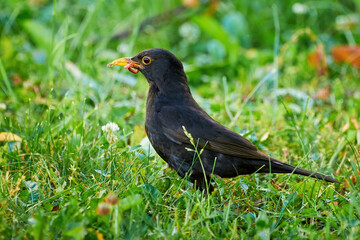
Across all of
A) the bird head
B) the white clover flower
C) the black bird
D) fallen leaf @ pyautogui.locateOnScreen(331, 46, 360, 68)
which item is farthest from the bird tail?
fallen leaf @ pyautogui.locateOnScreen(331, 46, 360, 68)

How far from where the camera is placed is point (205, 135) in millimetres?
3314

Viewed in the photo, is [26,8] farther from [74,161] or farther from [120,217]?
[120,217]

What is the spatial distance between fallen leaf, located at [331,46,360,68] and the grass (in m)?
0.08

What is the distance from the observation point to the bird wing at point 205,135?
3.28 metres

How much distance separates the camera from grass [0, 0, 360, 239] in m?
2.70

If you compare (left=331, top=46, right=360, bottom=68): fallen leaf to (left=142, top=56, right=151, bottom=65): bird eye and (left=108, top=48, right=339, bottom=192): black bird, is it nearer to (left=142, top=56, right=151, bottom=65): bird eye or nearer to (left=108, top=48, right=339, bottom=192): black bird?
(left=108, top=48, right=339, bottom=192): black bird

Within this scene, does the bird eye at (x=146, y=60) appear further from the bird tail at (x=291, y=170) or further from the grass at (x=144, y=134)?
the bird tail at (x=291, y=170)

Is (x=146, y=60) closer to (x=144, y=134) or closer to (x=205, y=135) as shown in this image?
(x=144, y=134)

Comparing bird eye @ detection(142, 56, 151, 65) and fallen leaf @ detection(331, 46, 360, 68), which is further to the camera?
fallen leaf @ detection(331, 46, 360, 68)

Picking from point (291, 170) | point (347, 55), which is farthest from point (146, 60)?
point (347, 55)

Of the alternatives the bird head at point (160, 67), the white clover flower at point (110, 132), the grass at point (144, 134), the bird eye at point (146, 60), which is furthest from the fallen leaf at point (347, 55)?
the white clover flower at point (110, 132)

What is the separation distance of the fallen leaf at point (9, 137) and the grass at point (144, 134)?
5 cm

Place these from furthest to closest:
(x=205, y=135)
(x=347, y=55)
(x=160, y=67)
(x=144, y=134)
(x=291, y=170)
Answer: (x=347, y=55), (x=144, y=134), (x=160, y=67), (x=205, y=135), (x=291, y=170)

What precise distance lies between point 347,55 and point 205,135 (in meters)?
3.36
